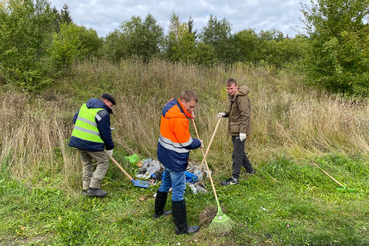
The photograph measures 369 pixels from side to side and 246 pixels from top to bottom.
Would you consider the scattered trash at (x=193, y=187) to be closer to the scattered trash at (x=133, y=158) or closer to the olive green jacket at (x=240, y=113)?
the olive green jacket at (x=240, y=113)

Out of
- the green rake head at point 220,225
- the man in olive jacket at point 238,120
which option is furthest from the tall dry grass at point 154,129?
the green rake head at point 220,225

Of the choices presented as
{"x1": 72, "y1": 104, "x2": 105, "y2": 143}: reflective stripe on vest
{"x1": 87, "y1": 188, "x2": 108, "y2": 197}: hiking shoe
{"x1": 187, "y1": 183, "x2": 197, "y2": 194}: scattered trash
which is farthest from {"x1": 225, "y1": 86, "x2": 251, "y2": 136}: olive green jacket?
{"x1": 87, "y1": 188, "x2": 108, "y2": 197}: hiking shoe

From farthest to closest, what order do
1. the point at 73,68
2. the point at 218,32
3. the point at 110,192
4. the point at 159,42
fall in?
the point at 218,32
the point at 159,42
the point at 73,68
the point at 110,192

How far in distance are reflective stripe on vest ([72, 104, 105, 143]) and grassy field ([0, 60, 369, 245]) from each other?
0.96 m

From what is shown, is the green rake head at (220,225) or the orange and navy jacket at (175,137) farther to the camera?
the green rake head at (220,225)

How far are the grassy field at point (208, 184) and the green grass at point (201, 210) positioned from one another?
0.01 metres

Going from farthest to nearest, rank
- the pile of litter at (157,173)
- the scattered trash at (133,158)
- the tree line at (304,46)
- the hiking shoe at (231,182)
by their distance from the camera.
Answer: the tree line at (304,46)
the scattered trash at (133,158)
the hiking shoe at (231,182)
the pile of litter at (157,173)

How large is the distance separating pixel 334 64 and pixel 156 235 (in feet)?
29.8

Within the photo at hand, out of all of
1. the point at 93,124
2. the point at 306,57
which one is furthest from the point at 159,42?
the point at 93,124

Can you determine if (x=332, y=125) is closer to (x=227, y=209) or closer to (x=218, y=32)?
(x=227, y=209)

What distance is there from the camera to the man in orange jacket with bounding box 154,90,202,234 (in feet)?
9.39

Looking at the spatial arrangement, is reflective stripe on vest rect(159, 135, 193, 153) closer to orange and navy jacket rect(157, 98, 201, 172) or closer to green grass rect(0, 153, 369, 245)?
orange and navy jacket rect(157, 98, 201, 172)

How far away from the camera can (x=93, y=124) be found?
3617mm

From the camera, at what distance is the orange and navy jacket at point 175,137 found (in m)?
2.85
